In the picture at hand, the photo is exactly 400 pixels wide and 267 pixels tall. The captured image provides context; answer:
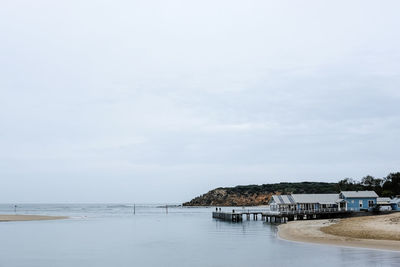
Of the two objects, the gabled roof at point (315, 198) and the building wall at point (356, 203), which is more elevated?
the gabled roof at point (315, 198)

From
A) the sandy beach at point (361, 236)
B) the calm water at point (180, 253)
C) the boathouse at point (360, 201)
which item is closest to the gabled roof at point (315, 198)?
the boathouse at point (360, 201)

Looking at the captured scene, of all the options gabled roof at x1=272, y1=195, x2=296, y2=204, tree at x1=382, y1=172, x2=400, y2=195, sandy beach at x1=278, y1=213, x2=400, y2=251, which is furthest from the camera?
tree at x1=382, y1=172, x2=400, y2=195

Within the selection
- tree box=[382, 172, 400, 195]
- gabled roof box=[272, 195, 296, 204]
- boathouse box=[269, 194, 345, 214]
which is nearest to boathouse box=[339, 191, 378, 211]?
boathouse box=[269, 194, 345, 214]

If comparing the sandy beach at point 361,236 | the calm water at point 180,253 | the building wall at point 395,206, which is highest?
the building wall at point 395,206

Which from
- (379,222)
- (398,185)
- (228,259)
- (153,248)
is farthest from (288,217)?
(398,185)

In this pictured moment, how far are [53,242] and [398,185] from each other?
→ 116 m

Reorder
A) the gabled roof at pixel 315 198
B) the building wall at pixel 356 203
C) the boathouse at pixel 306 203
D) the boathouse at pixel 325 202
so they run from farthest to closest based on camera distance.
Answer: the building wall at pixel 356 203
the gabled roof at pixel 315 198
the boathouse at pixel 325 202
the boathouse at pixel 306 203

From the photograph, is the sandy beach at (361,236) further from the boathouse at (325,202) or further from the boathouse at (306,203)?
the boathouse at (325,202)

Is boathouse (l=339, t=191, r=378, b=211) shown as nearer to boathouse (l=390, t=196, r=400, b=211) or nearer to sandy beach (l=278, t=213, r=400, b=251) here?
boathouse (l=390, t=196, r=400, b=211)

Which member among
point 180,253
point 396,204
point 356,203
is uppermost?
point 356,203

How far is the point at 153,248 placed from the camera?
49.1 meters

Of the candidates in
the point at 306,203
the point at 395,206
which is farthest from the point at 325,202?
the point at 395,206

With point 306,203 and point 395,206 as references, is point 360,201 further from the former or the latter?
point 306,203

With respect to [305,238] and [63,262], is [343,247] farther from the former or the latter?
[63,262]
